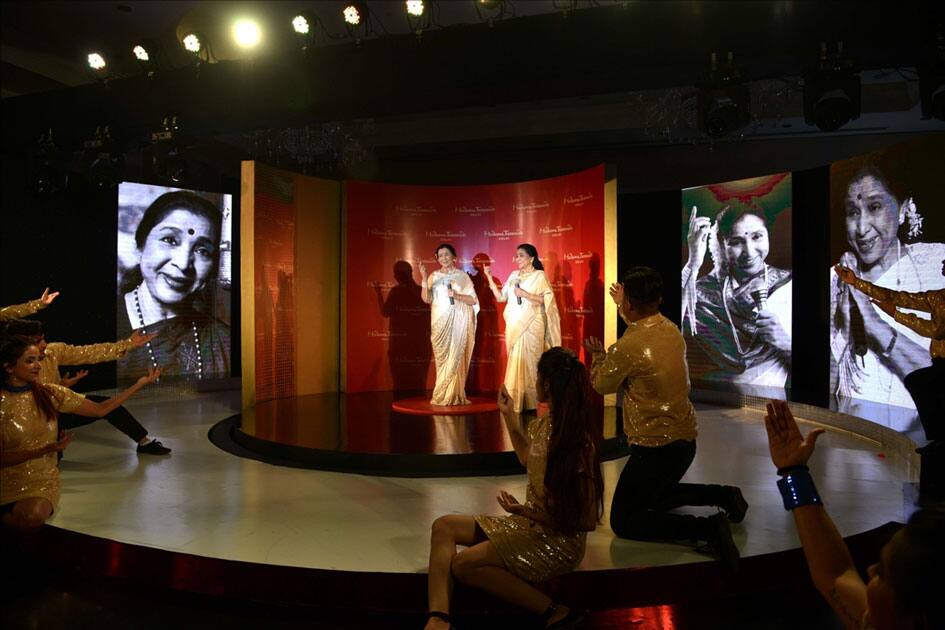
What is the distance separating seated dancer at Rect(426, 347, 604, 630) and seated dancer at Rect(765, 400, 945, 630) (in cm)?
99

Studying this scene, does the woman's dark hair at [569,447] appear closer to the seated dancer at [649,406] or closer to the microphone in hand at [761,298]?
the seated dancer at [649,406]

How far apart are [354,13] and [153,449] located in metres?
4.15

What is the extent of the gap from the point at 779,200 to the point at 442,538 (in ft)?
23.8

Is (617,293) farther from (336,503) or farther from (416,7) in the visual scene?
(416,7)

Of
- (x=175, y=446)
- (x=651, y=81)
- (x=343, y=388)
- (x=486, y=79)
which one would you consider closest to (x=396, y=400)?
(x=343, y=388)

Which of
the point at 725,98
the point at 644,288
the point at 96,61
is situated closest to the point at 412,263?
the point at 96,61

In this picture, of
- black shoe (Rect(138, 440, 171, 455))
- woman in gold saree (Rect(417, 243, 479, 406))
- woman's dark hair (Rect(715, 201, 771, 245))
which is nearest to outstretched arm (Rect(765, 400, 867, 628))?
black shoe (Rect(138, 440, 171, 455))

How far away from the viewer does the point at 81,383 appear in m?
8.78

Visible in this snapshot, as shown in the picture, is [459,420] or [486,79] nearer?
[486,79]

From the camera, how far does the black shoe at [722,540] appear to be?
309 centimetres

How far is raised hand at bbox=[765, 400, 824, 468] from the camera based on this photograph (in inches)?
61.1

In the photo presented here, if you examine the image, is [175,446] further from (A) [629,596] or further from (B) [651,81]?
(B) [651,81]

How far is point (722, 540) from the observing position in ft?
10.2

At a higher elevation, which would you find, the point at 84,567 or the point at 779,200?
the point at 779,200
